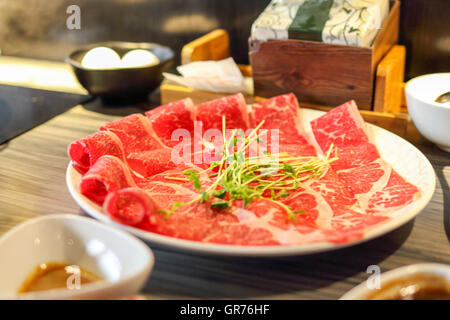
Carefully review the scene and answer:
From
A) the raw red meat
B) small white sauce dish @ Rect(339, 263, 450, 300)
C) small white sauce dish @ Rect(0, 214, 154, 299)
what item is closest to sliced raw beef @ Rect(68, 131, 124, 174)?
the raw red meat

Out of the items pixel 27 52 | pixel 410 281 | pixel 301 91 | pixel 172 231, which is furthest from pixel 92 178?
pixel 27 52

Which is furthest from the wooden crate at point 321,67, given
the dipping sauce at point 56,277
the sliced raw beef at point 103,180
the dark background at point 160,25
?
the dipping sauce at point 56,277

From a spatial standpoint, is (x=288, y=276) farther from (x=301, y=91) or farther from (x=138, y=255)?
(x=301, y=91)

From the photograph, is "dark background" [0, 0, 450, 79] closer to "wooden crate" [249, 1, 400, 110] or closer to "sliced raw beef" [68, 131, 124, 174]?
"wooden crate" [249, 1, 400, 110]

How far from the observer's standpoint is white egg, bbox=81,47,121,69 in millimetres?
1552

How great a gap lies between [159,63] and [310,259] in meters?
0.91

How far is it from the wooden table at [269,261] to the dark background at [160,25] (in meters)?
0.52

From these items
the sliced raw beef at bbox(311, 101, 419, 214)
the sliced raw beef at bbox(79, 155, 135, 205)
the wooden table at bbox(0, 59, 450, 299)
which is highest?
the sliced raw beef at bbox(79, 155, 135, 205)

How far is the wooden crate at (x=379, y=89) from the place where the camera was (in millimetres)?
1267

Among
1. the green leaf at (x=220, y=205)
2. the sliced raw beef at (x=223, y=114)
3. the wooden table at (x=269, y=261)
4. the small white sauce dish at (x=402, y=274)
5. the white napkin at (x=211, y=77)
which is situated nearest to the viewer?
the small white sauce dish at (x=402, y=274)

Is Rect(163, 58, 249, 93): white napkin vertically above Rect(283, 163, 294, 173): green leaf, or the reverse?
Rect(163, 58, 249, 93): white napkin

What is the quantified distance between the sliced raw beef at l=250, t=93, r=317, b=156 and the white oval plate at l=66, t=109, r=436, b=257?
178mm

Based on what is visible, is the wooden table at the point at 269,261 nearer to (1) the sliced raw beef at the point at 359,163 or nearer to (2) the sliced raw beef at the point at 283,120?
(1) the sliced raw beef at the point at 359,163

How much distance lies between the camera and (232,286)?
2.58 ft
